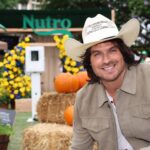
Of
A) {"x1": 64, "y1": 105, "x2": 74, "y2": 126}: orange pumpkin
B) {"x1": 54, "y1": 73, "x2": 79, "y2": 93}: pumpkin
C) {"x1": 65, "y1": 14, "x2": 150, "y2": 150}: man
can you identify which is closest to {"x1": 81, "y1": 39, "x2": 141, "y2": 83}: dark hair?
{"x1": 65, "y1": 14, "x2": 150, "y2": 150}: man

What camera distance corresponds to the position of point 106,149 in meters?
3.47

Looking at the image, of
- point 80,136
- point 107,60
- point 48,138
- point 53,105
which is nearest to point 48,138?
point 48,138

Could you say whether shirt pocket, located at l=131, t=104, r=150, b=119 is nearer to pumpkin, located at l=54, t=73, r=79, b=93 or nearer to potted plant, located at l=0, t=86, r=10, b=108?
pumpkin, located at l=54, t=73, r=79, b=93

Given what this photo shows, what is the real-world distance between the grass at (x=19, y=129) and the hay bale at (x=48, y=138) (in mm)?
773

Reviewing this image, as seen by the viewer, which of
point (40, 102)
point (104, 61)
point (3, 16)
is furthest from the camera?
point (3, 16)

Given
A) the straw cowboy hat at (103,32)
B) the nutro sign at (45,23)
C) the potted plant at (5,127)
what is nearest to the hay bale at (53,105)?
the potted plant at (5,127)

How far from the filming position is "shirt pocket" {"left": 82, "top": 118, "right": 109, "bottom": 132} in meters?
3.42

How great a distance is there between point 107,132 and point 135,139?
18 centimetres

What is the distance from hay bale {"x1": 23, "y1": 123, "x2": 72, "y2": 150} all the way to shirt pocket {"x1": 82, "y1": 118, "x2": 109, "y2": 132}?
2065 mm

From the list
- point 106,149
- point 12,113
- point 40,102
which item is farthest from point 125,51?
point 40,102

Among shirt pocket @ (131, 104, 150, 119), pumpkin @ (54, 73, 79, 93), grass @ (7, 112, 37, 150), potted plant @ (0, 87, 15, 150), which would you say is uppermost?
pumpkin @ (54, 73, 79, 93)

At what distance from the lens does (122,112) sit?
338 centimetres

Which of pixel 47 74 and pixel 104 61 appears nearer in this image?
pixel 104 61

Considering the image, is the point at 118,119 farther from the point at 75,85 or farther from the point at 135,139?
the point at 75,85
